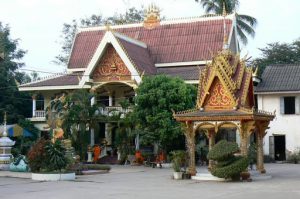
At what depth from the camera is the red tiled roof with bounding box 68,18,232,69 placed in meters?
34.1

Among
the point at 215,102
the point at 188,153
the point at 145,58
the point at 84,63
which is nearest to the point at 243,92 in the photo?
the point at 215,102

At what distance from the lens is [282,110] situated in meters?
31.7

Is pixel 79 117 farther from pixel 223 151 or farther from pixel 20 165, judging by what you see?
pixel 223 151

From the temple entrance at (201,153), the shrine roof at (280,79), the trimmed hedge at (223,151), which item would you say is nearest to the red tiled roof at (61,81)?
the temple entrance at (201,153)

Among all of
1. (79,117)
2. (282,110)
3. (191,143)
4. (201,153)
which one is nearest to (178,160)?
(191,143)

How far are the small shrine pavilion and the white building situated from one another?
11683 millimetres

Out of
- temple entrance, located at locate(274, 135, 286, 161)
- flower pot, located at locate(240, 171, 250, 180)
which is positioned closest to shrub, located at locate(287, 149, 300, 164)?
temple entrance, located at locate(274, 135, 286, 161)

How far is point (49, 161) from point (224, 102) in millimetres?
6781

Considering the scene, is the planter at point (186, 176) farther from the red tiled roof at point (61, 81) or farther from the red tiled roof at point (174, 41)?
the red tiled roof at point (61, 81)

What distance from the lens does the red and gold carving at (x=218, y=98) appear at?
63.3 feet

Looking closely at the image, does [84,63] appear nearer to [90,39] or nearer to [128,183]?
[90,39]

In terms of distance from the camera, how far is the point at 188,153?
2045 centimetres

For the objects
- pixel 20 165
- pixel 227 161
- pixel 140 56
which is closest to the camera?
pixel 227 161

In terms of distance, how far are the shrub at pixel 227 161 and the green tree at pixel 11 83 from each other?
74.6 feet
